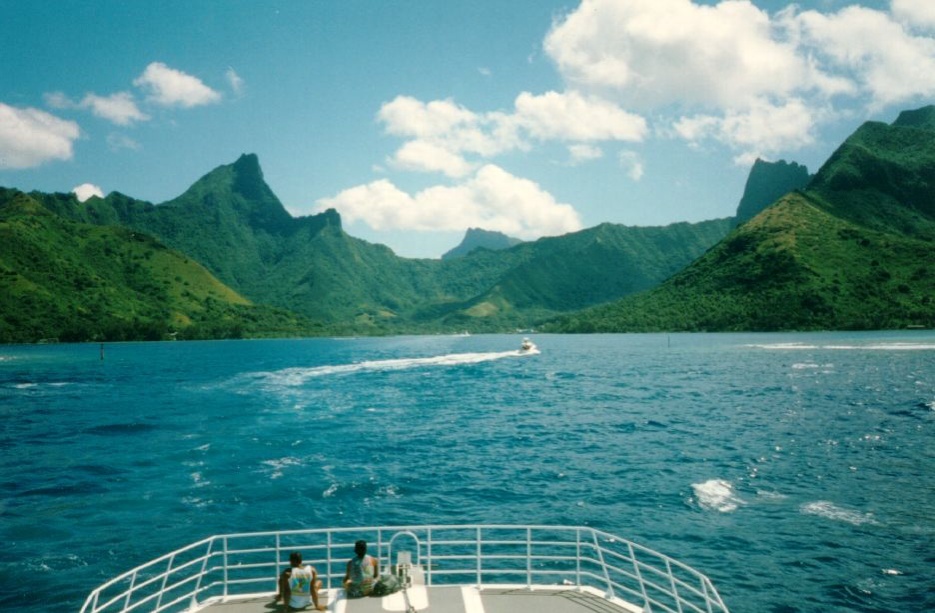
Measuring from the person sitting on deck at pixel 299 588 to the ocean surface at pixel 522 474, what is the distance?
49.3 feet

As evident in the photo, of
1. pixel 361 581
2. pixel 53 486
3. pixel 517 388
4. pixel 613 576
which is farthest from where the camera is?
pixel 517 388

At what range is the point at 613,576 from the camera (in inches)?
1005

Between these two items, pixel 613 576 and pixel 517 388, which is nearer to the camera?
pixel 613 576

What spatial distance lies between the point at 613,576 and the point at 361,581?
48.6 ft

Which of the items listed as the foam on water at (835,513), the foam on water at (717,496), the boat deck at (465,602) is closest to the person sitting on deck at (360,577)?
the boat deck at (465,602)

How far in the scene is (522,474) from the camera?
42.6 m

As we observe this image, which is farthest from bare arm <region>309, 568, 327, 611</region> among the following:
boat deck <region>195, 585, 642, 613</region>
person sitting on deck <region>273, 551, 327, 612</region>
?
boat deck <region>195, 585, 642, 613</region>

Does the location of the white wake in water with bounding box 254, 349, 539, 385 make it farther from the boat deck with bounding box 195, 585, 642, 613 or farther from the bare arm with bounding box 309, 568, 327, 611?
the bare arm with bounding box 309, 568, 327, 611

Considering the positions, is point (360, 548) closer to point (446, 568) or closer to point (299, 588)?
point (299, 588)

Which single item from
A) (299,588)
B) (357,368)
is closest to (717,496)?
(299,588)

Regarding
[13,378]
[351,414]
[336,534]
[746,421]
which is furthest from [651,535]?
[13,378]

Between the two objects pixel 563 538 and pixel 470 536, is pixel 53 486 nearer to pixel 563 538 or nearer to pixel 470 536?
pixel 470 536

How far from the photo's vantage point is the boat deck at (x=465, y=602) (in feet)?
49.0

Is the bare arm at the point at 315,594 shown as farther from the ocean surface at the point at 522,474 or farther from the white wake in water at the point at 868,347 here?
the white wake in water at the point at 868,347
